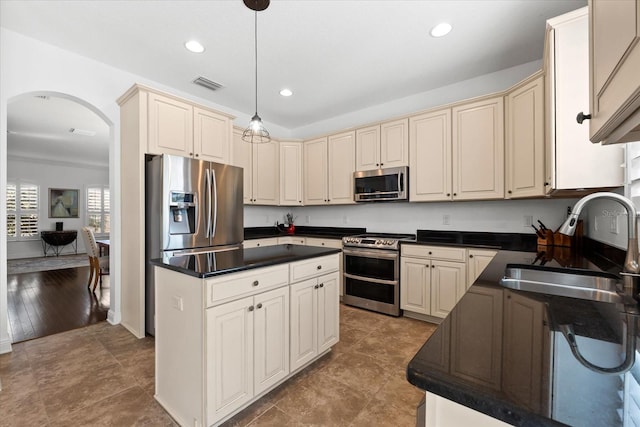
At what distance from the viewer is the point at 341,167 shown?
4234mm

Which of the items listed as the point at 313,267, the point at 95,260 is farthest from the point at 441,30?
the point at 95,260

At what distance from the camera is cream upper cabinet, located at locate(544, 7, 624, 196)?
1.67 m

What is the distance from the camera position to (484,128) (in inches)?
119

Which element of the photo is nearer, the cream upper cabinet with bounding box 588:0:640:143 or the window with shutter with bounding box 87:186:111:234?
the cream upper cabinet with bounding box 588:0:640:143

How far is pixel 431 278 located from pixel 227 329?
7.80ft

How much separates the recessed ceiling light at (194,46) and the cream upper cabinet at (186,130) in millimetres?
563

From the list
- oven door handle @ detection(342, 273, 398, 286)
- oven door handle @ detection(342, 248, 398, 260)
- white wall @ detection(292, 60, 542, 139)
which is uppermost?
white wall @ detection(292, 60, 542, 139)

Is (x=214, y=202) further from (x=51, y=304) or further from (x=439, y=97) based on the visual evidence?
(x=439, y=97)

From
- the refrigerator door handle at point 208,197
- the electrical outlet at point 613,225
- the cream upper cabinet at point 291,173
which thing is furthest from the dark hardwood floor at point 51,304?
the electrical outlet at point 613,225

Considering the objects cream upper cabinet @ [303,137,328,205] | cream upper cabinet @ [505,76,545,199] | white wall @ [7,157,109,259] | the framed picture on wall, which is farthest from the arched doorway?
cream upper cabinet @ [505,76,545,199]

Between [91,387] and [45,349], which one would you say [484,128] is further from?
[45,349]

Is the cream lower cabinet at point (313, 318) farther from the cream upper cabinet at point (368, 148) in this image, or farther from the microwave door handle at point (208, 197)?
the cream upper cabinet at point (368, 148)

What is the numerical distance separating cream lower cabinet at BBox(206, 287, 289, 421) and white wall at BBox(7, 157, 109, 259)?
30.2 ft

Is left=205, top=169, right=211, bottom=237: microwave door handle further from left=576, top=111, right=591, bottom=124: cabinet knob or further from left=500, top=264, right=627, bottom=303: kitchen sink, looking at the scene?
left=576, top=111, right=591, bottom=124: cabinet knob
